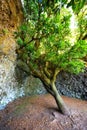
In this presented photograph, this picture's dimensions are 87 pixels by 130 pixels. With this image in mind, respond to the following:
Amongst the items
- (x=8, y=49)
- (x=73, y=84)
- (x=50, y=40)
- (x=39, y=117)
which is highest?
(x=8, y=49)

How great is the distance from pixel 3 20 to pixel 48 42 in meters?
1.39

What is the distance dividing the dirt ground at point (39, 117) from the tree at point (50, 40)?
255 mm

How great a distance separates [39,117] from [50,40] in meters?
1.57

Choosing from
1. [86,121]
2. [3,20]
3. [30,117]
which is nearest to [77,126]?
[86,121]

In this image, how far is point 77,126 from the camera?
326cm

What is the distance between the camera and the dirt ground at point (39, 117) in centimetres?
321

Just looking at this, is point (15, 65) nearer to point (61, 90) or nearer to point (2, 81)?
point (2, 81)

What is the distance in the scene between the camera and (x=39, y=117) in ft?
11.3

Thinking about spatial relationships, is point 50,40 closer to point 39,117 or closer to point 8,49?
point 8,49

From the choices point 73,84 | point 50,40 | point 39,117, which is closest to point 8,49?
point 50,40

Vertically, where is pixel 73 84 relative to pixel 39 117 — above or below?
above

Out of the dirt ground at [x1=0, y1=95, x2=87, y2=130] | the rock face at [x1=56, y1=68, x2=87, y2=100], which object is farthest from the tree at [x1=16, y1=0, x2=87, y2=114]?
the rock face at [x1=56, y1=68, x2=87, y2=100]

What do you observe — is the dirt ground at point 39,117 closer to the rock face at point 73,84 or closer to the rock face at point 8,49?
the rock face at point 8,49

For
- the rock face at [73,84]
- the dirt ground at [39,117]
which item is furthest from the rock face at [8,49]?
the rock face at [73,84]
